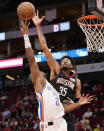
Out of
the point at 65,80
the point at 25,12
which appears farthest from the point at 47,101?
the point at 25,12

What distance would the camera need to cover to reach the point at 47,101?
118 inches

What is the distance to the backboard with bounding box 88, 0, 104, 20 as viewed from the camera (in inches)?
199

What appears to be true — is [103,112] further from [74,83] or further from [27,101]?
[74,83]

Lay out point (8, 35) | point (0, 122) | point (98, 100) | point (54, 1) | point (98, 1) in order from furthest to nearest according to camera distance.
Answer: point (54, 1) → point (8, 35) → point (0, 122) → point (98, 100) → point (98, 1)

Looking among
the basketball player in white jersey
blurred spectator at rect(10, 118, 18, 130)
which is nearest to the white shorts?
the basketball player in white jersey

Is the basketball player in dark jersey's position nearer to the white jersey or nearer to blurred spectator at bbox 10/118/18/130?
the white jersey

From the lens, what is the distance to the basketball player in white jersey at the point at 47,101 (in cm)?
298

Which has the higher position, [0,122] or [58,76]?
[58,76]

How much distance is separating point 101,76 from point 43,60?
3.27 m

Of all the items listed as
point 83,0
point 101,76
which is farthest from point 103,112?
point 83,0

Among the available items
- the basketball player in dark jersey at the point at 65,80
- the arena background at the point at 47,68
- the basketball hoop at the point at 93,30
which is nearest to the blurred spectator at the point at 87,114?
the arena background at the point at 47,68

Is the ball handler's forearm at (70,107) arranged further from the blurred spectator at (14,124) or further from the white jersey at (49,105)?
the blurred spectator at (14,124)

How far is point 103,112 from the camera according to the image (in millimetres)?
12094

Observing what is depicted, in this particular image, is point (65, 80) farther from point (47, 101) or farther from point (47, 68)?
point (47, 68)
